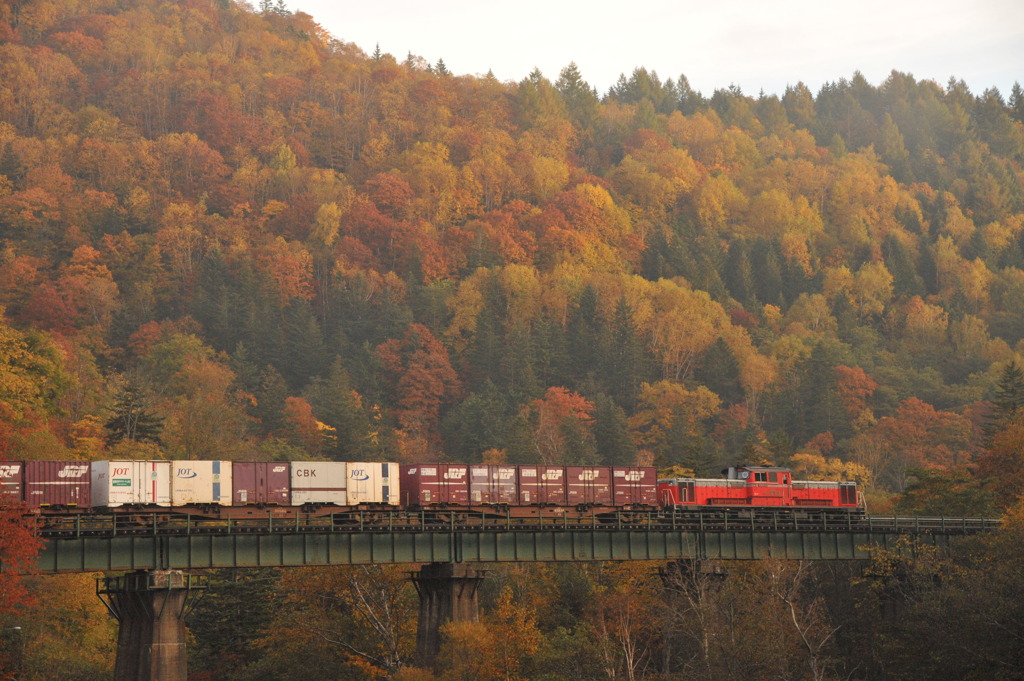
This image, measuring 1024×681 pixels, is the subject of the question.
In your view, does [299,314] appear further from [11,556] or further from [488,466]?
[11,556]

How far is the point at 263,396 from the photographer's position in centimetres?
17075

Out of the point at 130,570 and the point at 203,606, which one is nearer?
the point at 130,570

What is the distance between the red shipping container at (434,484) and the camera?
237ft

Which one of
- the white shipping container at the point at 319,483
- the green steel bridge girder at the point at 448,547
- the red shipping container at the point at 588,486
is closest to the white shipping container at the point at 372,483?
the white shipping container at the point at 319,483

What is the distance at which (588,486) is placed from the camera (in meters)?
78.5

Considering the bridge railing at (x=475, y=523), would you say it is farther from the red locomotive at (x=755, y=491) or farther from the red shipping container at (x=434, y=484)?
the red locomotive at (x=755, y=491)

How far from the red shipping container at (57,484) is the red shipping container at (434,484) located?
1695 cm

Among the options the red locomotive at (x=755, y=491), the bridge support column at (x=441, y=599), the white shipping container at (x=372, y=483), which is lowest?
the bridge support column at (x=441, y=599)

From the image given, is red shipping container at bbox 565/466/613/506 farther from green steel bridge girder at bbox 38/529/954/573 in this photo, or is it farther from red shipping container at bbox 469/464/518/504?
green steel bridge girder at bbox 38/529/954/573

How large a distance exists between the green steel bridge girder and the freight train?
3200mm

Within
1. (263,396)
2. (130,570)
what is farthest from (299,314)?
(130,570)

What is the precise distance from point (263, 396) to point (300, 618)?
89.6m

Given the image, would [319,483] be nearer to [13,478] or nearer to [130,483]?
[130,483]

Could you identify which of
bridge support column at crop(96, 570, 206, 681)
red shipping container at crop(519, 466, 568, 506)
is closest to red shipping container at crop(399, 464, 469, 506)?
red shipping container at crop(519, 466, 568, 506)
